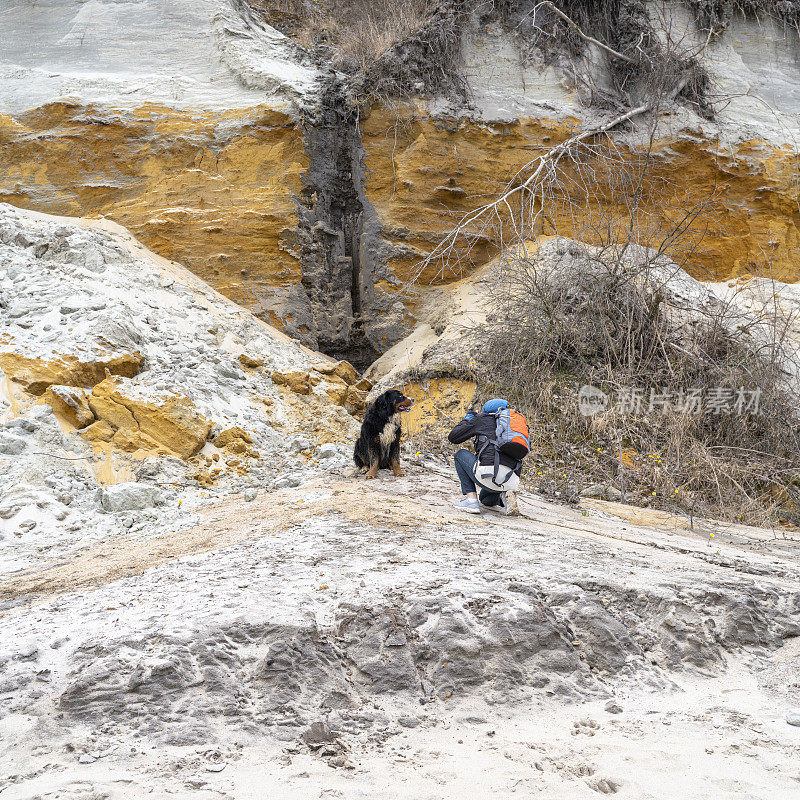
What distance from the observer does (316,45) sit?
11.5 metres

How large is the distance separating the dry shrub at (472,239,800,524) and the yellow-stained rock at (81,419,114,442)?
13.6 feet

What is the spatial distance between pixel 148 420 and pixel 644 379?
5.53 m

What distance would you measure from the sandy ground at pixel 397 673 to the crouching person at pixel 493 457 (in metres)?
0.76

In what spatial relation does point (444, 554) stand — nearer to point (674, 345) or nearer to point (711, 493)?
point (711, 493)

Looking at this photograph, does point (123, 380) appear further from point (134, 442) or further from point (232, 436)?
point (232, 436)

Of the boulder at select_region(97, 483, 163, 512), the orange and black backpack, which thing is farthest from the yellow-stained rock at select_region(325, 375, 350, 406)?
the orange and black backpack

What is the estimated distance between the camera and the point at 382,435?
18.0ft

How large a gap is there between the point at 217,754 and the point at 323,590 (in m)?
1.02

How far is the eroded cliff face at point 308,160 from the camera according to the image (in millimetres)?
9625

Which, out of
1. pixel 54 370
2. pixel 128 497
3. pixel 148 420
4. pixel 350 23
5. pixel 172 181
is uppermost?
pixel 350 23

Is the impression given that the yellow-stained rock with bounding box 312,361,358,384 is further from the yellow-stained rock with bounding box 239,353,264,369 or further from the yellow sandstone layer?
the yellow sandstone layer

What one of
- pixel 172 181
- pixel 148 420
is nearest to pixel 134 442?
pixel 148 420

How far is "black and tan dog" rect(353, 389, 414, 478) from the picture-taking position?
17.9 feet

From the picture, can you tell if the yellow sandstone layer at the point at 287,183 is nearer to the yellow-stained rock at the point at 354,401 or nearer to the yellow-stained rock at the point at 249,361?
the yellow-stained rock at the point at 249,361
